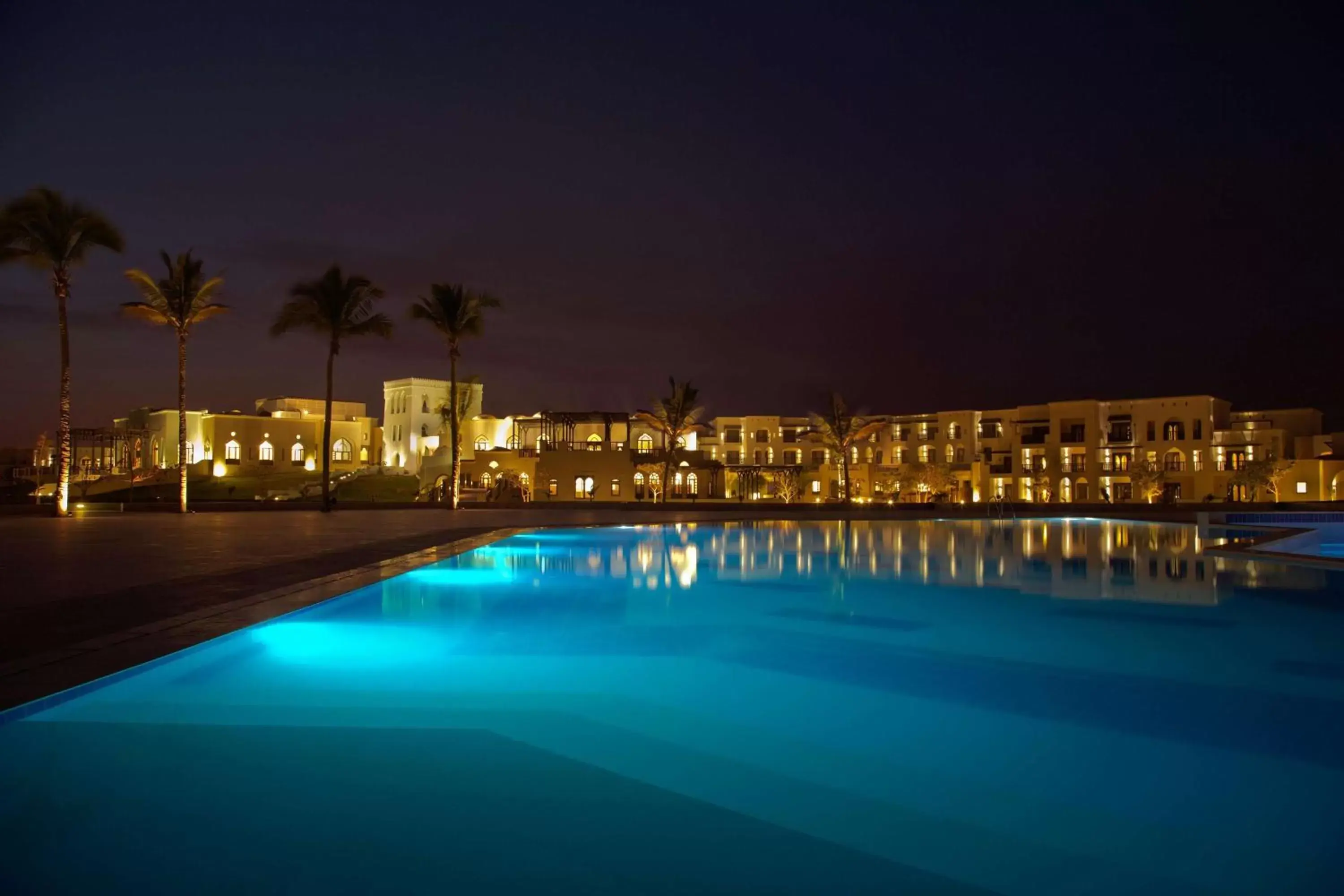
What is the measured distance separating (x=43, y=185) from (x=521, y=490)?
20.8 meters

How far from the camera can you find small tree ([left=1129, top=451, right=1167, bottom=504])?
4906cm

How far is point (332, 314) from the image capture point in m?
29.2

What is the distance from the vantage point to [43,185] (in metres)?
23.3

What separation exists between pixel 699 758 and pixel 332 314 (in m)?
27.3

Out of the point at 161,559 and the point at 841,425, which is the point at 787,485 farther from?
the point at 161,559

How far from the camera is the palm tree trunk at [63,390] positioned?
23797 millimetres

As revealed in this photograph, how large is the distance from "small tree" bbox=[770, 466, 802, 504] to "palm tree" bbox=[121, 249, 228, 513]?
103 ft

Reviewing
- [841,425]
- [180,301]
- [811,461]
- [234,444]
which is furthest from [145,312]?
[811,461]

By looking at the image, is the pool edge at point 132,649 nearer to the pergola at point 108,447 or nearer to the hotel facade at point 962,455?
the hotel facade at point 962,455

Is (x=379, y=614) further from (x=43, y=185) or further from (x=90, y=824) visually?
(x=43, y=185)

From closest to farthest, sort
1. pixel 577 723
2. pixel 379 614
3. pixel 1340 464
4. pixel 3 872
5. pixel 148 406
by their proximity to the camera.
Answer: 1. pixel 3 872
2. pixel 577 723
3. pixel 379 614
4. pixel 1340 464
5. pixel 148 406

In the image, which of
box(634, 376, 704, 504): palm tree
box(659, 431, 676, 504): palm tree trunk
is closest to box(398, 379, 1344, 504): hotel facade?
box(659, 431, 676, 504): palm tree trunk

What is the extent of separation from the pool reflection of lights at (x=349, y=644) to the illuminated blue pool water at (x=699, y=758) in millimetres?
47

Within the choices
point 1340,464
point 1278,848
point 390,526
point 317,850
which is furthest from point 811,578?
point 1340,464
